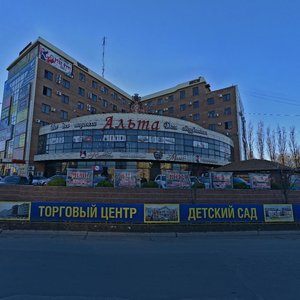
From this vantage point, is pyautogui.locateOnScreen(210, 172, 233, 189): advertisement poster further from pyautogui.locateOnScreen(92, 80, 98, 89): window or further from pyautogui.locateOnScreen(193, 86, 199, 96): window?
pyautogui.locateOnScreen(193, 86, 199, 96): window

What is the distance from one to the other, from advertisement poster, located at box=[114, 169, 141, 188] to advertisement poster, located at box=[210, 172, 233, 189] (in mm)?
4648

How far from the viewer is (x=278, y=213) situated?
15.5 metres

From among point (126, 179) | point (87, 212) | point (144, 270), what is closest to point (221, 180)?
point (126, 179)

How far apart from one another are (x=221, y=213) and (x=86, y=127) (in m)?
31.4

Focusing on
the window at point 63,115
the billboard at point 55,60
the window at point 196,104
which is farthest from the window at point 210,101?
the window at point 63,115

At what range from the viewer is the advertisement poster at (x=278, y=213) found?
15298mm

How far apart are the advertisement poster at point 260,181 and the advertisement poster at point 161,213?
5.91m

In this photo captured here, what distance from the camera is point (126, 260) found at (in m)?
7.72

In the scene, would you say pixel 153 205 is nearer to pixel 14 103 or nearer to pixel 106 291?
pixel 106 291

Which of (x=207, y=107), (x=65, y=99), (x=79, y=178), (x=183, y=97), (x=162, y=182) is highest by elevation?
(x=183, y=97)

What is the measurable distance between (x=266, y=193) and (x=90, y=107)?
5043 cm

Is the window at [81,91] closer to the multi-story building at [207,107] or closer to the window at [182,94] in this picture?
the multi-story building at [207,107]

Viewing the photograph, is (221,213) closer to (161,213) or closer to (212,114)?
Answer: (161,213)

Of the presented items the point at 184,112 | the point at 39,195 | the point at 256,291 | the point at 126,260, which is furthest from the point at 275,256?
the point at 184,112
